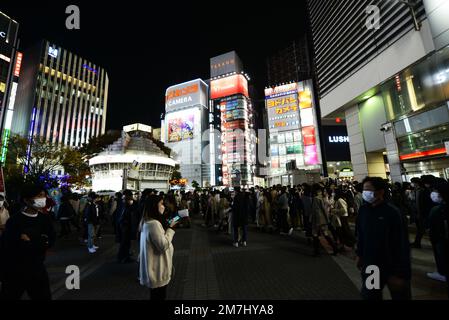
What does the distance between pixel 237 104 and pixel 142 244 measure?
3461 inches

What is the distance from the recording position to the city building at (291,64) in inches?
2726

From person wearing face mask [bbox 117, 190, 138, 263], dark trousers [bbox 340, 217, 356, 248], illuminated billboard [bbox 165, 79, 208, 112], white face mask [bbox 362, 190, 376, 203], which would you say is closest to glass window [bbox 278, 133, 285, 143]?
dark trousers [bbox 340, 217, 356, 248]

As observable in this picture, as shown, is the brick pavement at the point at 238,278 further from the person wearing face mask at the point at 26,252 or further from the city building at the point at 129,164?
the city building at the point at 129,164

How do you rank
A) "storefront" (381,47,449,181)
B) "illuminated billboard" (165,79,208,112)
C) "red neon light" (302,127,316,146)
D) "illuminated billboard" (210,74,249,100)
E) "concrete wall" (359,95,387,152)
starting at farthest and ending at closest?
"illuminated billboard" (165,79,208,112)
"illuminated billboard" (210,74,249,100)
"red neon light" (302,127,316,146)
"concrete wall" (359,95,387,152)
"storefront" (381,47,449,181)

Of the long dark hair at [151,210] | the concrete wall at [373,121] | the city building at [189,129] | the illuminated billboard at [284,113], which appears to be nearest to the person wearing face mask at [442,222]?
the long dark hair at [151,210]

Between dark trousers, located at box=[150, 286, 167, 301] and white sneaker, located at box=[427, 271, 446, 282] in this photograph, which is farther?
white sneaker, located at box=[427, 271, 446, 282]

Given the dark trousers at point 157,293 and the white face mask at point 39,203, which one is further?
the dark trousers at point 157,293

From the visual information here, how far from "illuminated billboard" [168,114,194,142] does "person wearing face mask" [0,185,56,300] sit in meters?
91.0

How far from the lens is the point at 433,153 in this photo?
13.5 metres

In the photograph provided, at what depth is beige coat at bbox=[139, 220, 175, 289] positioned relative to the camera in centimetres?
281

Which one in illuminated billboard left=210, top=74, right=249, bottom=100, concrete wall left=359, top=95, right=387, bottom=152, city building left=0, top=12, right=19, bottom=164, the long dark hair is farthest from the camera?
illuminated billboard left=210, top=74, right=249, bottom=100

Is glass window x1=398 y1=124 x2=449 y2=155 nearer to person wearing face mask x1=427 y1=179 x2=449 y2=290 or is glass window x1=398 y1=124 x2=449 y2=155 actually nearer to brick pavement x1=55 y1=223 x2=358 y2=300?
brick pavement x1=55 y1=223 x2=358 y2=300

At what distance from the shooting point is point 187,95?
317 feet

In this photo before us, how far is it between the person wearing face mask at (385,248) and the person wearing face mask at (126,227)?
5.92m
